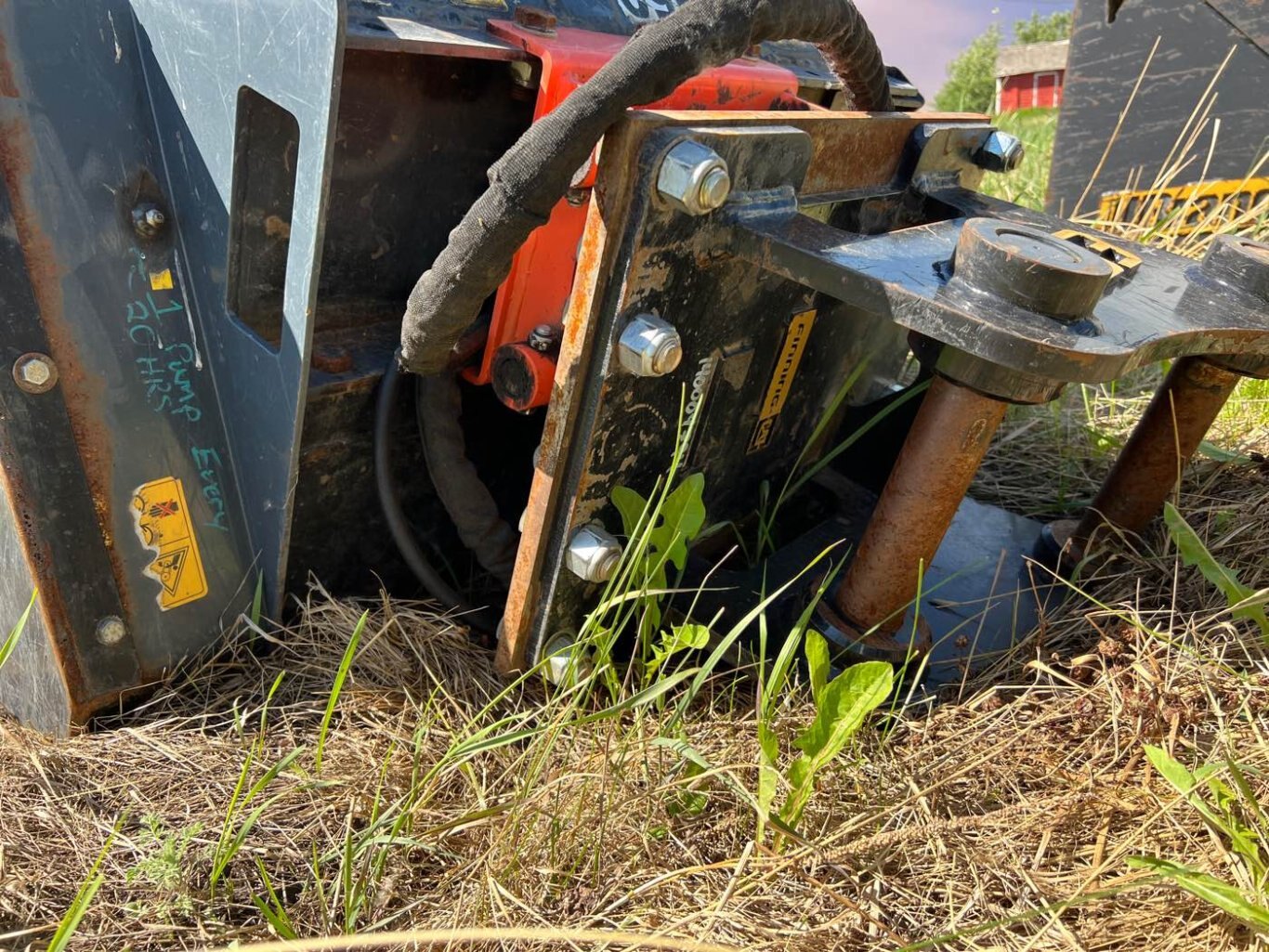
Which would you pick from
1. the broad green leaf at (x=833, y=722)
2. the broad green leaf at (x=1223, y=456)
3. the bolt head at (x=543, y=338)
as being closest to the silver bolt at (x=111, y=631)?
the bolt head at (x=543, y=338)

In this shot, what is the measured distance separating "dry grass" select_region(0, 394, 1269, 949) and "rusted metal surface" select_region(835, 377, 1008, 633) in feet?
0.65

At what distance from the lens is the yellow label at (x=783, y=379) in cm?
176

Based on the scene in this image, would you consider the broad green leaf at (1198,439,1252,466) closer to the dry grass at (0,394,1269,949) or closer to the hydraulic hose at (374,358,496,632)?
the dry grass at (0,394,1269,949)

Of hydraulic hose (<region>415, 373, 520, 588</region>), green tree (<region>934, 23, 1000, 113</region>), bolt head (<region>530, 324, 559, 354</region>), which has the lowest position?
green tree (<region>934, 23, 1000, 113</region>)

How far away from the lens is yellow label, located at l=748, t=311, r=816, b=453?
69.3 inches

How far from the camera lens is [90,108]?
1.36m

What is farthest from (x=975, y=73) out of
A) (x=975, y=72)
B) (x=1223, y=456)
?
(x=1223, y=456)

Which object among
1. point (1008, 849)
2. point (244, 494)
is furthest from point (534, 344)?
point (1008, 849)

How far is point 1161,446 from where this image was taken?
5.87ft

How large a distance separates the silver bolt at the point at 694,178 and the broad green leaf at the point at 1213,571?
2.97 feet

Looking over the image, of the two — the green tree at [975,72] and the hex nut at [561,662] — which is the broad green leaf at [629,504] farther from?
the green tree at [975,72]

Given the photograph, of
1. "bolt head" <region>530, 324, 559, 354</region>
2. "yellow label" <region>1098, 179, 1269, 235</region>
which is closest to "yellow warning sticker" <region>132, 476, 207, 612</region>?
"bolt head" <region>530, 324, 559, 354</region>

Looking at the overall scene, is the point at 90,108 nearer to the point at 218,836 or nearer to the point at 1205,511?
the point at 218,836

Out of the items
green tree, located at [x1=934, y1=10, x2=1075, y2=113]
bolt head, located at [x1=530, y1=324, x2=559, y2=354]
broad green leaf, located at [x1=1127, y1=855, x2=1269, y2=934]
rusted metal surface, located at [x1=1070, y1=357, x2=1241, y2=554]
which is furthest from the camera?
green tree, located at [x1=934, y1=10, x2=1075, y2=113]
